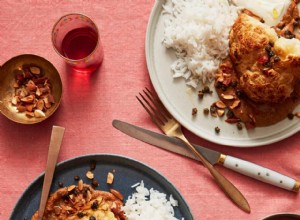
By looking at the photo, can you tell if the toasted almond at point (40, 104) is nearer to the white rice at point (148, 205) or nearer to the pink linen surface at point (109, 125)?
the pink linen surface at point (109, 125)

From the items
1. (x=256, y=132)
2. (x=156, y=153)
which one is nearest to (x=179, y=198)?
(x=156, y=153)

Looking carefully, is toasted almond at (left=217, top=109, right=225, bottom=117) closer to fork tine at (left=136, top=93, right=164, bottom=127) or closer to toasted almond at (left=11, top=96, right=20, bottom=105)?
fork tine at (left=136, top=93, right=164, bottom=127)

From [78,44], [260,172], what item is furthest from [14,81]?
[260,172]

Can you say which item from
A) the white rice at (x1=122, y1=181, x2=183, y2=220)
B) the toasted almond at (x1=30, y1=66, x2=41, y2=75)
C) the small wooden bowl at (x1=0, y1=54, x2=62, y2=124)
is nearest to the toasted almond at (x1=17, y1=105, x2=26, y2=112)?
the small wooden bowl at (x1=0, y1=54, x2=62, y2=124)

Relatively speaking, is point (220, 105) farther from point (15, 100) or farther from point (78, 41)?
point (15, 100)

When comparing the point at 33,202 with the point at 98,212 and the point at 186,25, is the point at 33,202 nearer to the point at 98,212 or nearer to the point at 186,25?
the point at 98,212
